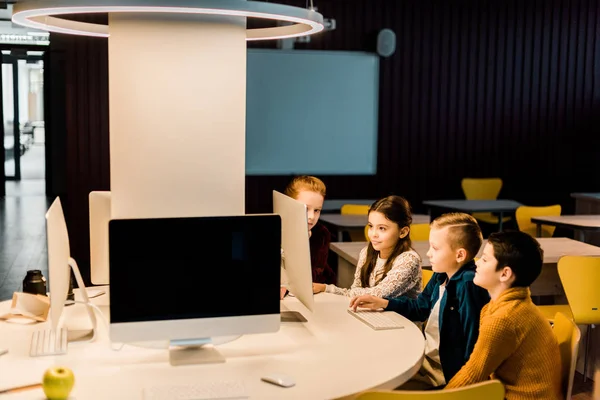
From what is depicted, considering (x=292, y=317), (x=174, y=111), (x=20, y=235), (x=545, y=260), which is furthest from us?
(x=20, y=235)

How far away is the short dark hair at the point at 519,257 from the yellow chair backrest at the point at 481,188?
20.0ft

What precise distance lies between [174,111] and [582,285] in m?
2.50

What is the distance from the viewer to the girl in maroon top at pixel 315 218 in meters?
3.51

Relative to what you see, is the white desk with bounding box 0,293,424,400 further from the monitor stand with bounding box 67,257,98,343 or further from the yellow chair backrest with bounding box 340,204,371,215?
the yellow chair backrest with bounding box 340,204,371,215

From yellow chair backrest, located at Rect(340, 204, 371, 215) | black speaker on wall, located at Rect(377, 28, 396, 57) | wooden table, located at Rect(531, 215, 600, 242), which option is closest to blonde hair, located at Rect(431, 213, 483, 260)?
wooden table, located at Rect(531, 215, 600, 242)

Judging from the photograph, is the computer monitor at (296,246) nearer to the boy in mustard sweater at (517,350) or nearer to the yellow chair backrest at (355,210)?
the boy in mustard sweater at (517,350)

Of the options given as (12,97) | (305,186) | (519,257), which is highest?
(12,97)

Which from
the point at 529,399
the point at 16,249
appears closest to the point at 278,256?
the point at 529,399

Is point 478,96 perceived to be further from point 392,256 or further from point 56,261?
point 56,261

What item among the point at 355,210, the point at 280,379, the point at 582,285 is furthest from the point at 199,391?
the point at 355,210

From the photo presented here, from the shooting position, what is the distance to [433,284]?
3.14 m

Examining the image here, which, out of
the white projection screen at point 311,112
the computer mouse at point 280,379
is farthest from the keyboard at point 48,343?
the white projection screen at point 311,112

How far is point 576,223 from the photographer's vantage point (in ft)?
20.7

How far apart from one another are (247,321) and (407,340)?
61cm
